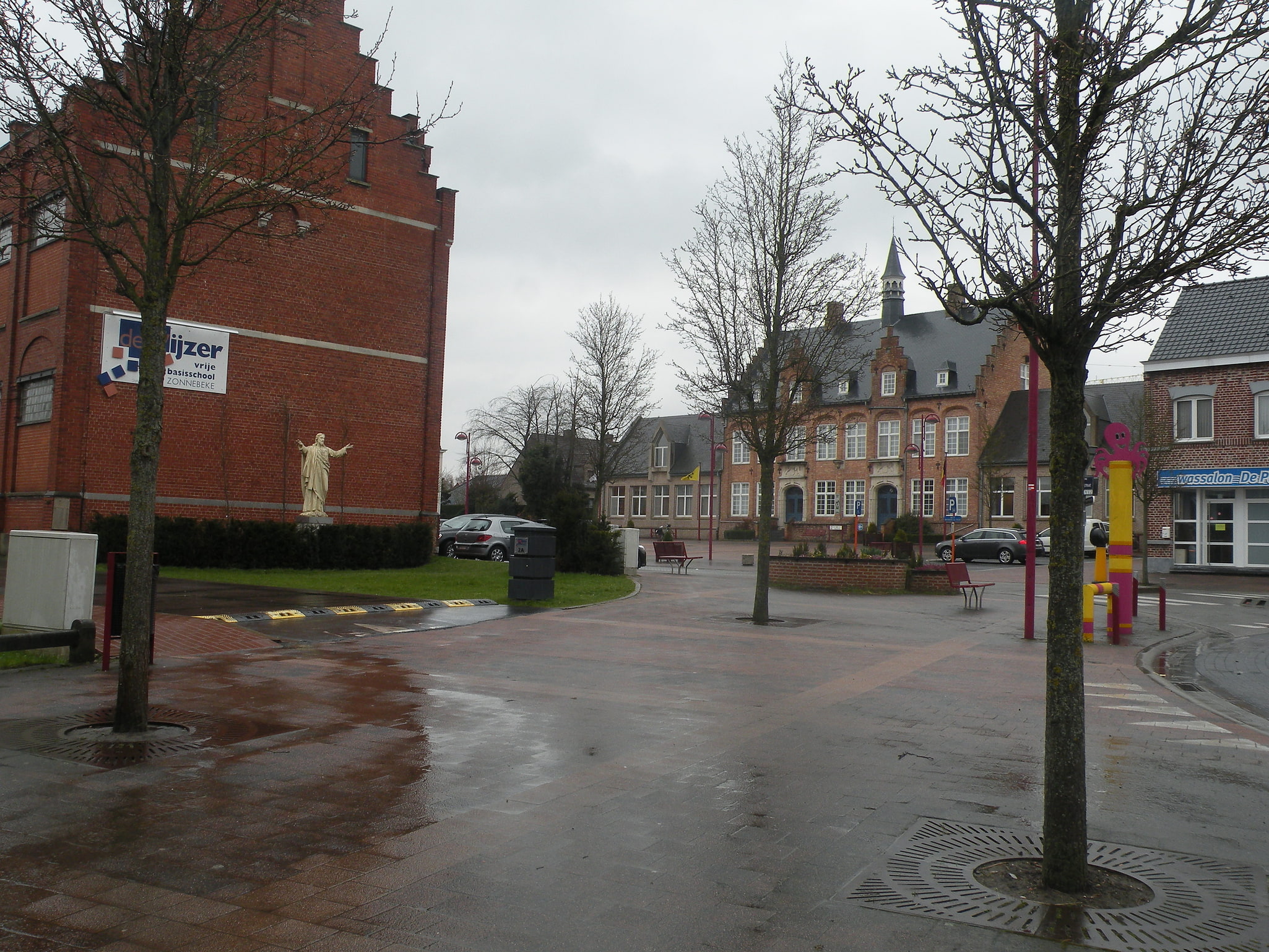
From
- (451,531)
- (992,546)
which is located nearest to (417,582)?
(451,531)

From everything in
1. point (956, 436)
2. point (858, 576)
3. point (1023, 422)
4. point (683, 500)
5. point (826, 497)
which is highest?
point (1023, 422)

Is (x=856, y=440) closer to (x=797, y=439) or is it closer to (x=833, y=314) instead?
(x=797, y=439)

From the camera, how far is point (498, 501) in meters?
63.7

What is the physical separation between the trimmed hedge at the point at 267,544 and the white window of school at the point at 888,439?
42.6 m

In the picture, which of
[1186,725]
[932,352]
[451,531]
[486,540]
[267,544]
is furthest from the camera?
[932,352]

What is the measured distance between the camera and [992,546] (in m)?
40.4

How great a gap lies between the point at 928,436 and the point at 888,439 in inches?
105

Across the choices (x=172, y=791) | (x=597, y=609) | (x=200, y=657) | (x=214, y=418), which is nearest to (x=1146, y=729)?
(x=172, y=791)

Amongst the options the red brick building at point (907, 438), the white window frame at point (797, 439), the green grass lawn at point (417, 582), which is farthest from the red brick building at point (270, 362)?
the red brick building at point (907, 438)

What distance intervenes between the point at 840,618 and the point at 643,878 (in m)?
13.8

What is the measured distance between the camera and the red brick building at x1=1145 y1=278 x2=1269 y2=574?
33.6 m

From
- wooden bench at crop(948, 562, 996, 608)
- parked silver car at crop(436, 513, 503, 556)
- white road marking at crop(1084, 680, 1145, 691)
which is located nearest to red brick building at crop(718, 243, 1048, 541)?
parked silver car at crop(436, 513, 503, 556)

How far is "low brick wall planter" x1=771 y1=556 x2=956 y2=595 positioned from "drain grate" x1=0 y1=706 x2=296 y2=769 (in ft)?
57.1

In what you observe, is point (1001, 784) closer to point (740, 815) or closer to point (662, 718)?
point (740, 815)
